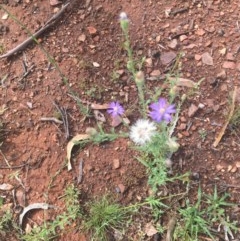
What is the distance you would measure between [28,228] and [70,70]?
0.97 m

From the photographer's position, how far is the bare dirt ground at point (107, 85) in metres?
2.85

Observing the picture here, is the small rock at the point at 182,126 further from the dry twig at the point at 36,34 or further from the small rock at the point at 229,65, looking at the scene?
the dry twig at the point at 36,34

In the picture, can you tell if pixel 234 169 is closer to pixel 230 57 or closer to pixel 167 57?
pixel 230 57

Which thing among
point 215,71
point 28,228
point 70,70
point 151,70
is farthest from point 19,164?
point 215,71

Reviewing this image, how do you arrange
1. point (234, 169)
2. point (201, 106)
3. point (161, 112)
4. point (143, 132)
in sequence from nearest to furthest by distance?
point (161, 112)
point (143, 132)
point (234, 169)
point (201, 106)

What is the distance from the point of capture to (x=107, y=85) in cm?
301

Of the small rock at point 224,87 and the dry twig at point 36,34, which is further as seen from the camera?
the dry twig at point 36,34

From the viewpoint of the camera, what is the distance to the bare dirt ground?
285cm

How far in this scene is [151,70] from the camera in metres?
3.03

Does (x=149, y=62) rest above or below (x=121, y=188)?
above

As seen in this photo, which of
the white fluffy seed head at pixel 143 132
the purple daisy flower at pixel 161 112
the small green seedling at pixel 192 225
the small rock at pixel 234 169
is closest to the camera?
the purple daisy flower at pixel 161 112

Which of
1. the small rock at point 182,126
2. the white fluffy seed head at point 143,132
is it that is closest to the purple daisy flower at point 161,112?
the white fluffy seed head at point 143,132

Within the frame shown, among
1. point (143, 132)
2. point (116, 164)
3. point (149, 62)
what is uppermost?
point (143, 132)

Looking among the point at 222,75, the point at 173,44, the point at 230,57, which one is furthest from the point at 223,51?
the point at 173,44
